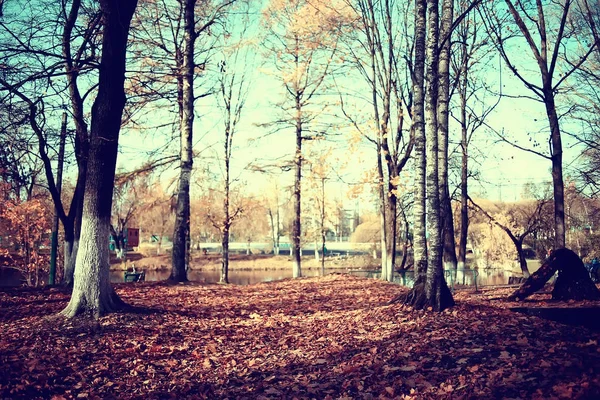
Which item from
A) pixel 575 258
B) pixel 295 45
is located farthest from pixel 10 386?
pixel 295 45

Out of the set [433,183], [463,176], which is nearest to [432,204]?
[433,183]

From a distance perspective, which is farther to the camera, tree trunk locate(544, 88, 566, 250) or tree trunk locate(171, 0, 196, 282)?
tree trunk locate(171, 0, 196, 282)

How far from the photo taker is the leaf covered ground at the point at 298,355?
4.84m

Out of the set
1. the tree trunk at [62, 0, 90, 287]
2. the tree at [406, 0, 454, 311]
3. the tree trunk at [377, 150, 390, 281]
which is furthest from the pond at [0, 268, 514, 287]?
the tree trunk at [62, 0, 90, 287]

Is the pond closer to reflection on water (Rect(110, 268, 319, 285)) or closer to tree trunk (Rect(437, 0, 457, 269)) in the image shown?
reflection on water (Rect(110, 268, 319, 285))

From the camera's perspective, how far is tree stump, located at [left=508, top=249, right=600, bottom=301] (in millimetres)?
9727

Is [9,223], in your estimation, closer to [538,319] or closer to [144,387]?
[144,387]

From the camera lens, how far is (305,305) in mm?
10227

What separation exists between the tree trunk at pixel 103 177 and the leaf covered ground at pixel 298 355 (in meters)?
0.45

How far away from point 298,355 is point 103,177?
4.43 meters

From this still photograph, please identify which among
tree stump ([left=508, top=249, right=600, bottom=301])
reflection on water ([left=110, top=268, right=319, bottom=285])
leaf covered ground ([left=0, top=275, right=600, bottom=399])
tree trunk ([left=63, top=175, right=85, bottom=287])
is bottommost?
reflection on water ([left=110, top=268, right=319, bottom=285])

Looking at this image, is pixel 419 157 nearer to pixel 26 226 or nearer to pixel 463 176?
pixel 463 176

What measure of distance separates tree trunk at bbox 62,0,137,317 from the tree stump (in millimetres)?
8586

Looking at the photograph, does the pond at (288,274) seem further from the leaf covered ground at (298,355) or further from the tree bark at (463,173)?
the leaf covered ground at (298,355)
